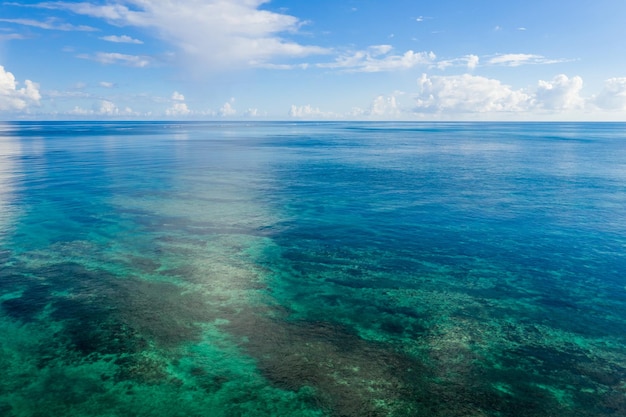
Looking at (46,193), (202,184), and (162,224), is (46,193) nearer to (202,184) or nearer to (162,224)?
(202,184)

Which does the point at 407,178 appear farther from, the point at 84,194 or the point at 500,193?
the point at 84,194

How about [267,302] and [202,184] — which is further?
[202,184]

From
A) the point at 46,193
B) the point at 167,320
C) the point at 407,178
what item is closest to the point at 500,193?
the point at 407,178

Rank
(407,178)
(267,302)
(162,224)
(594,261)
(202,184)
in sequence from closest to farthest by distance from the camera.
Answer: (267,302), (594,261), (162,224), (202,184), (407,178)

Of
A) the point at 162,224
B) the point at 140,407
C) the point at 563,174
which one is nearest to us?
the point at 140,407

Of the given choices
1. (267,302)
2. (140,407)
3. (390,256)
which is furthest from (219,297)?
(390,256)

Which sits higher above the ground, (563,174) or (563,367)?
(563,174)
